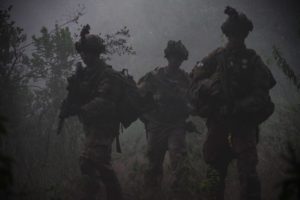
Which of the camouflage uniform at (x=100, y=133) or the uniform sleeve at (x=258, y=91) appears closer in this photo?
the uniform sleeve at (x=258, y=91)

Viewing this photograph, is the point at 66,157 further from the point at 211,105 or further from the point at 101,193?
the point at 211,105

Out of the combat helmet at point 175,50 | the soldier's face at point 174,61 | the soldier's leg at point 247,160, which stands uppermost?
the combat helmet at point 175,50

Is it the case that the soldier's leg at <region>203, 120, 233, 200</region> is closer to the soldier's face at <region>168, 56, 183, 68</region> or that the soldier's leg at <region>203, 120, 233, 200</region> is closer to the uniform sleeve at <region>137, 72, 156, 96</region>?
the uniform sleeve at <region>137, 72, 156, 96</region>

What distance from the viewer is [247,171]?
154 inches

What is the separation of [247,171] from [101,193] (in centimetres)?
273

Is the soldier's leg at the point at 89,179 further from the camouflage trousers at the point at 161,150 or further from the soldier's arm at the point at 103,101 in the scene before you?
the camouflage trousers at the point at 161,150

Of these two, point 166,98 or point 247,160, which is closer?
point 247,160

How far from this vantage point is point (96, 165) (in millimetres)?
4445

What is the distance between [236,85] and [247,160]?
3.28 feet

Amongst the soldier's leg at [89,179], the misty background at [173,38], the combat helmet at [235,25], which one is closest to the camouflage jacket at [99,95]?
the soldier's leg at [89,179]

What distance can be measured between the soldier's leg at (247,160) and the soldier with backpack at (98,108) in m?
1.67

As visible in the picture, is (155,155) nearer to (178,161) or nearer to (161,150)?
(161,150)

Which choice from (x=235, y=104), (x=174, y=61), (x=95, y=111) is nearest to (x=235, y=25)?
(x=235, y=104)

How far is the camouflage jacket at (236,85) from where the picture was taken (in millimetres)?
4039
